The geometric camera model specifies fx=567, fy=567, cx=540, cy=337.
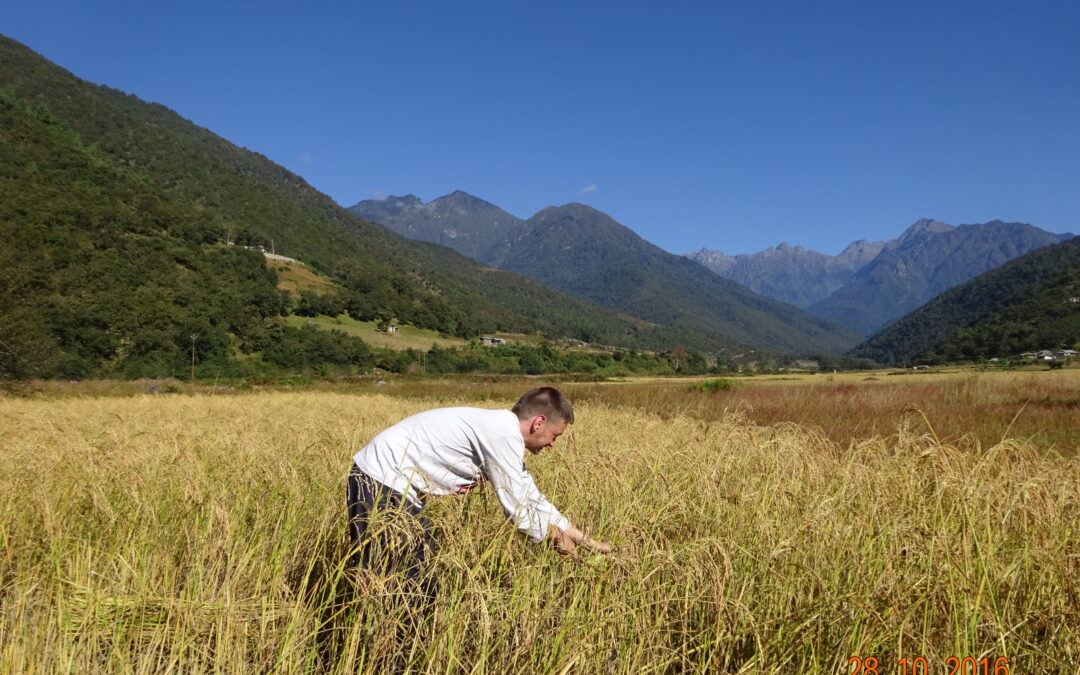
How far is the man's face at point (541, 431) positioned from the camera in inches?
118

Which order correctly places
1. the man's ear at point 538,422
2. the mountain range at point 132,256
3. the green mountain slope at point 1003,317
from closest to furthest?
the man's ear at point 538,422, the mountain range at point 132,256, the green mountain slope at point 1003,317

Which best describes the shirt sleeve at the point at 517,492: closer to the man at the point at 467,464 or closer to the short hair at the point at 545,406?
the man at the point at 467,464

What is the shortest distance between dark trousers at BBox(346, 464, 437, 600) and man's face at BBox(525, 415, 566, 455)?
0.68 metres

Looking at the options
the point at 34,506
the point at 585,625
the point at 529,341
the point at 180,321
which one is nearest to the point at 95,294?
the point at 180,321

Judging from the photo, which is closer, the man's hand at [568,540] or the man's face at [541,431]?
the man's hand at [568,540]

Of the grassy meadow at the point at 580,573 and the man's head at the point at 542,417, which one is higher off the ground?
the man's head at the point at 542,417

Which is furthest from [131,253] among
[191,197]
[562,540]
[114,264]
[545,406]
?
[562,540]

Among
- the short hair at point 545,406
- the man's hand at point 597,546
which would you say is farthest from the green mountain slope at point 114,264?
the man's hand at point 597,546

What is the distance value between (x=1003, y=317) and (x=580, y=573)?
125 meters

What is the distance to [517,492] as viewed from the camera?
9.37 ft

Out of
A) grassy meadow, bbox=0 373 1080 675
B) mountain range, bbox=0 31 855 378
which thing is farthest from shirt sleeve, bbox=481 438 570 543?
mountain range, bbox=0 31 855 378

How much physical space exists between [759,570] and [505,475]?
1375 millimetres

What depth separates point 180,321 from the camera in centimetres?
5828

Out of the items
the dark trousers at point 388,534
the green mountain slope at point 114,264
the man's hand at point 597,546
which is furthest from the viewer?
the green mountain slope at point 114,264
